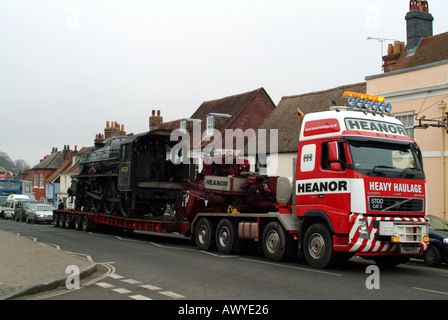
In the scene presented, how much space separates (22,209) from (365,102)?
33467mm

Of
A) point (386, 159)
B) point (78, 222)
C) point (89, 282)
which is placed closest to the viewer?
point (89, 282)

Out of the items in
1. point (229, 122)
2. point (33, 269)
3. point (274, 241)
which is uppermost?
point (229, 122)

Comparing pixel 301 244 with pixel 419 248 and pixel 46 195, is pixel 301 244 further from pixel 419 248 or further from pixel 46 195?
pixel 46 195

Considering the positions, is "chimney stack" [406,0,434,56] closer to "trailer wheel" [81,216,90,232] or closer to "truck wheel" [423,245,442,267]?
"truck wheel" [423,245,442,267]

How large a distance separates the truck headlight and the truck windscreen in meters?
1.07

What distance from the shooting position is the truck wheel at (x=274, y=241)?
12.8 m

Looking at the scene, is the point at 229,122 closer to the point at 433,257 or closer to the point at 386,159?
the point at 433,257

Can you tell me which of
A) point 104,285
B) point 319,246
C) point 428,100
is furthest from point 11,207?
point 319,246

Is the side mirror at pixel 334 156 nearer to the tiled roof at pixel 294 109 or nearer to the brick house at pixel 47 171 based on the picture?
the tiled roof at pixel 294 109

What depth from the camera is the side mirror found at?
11.2 meters

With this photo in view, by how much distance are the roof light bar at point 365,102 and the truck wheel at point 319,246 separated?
3113 millimetres

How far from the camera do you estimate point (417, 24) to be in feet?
80.9
